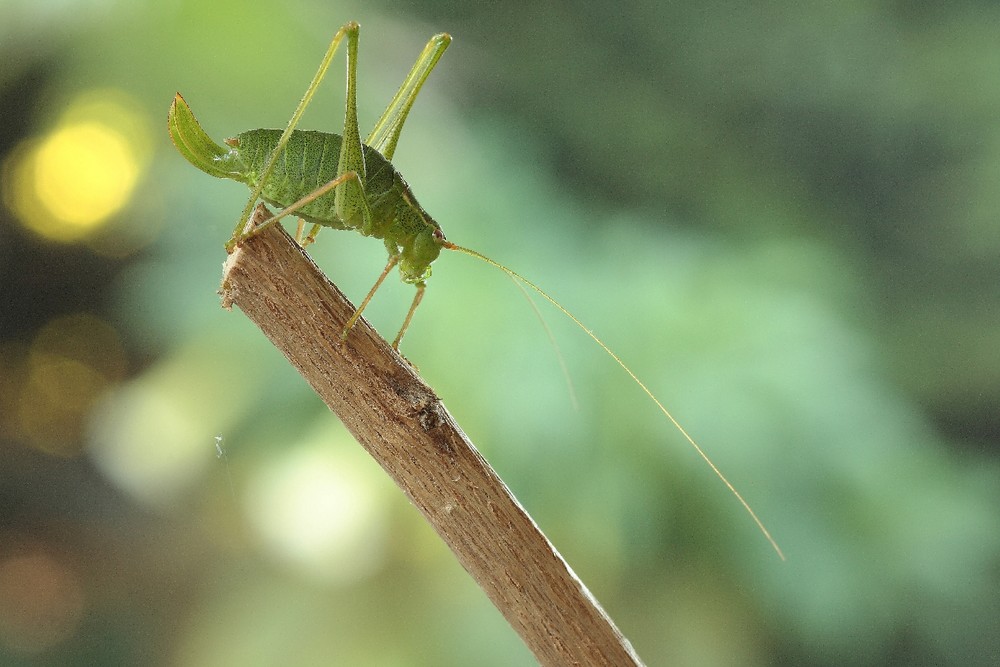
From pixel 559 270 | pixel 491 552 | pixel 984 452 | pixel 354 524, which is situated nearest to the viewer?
pixel 491 552

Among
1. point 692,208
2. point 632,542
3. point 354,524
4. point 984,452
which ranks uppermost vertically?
point 692,208

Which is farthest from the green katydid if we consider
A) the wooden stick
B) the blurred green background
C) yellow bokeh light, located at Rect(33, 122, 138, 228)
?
yellow bokeh light, located at Rect(33, 122, 138, 228)

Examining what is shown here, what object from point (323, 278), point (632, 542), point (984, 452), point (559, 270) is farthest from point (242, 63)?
point (984, 452)

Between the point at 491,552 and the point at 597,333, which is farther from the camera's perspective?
the point at 597,333

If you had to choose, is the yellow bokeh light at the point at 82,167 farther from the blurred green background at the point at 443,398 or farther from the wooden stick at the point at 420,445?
the wooden stick at the point at 420,445

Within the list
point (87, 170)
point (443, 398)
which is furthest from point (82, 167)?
point (443, 398)

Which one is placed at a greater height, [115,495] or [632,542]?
[115,495]

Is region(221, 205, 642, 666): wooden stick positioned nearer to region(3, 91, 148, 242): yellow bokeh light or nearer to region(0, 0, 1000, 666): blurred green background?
region(0, 0, 1000, 666): blurred green background

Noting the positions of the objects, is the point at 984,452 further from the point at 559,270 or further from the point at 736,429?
the point at 559,270
